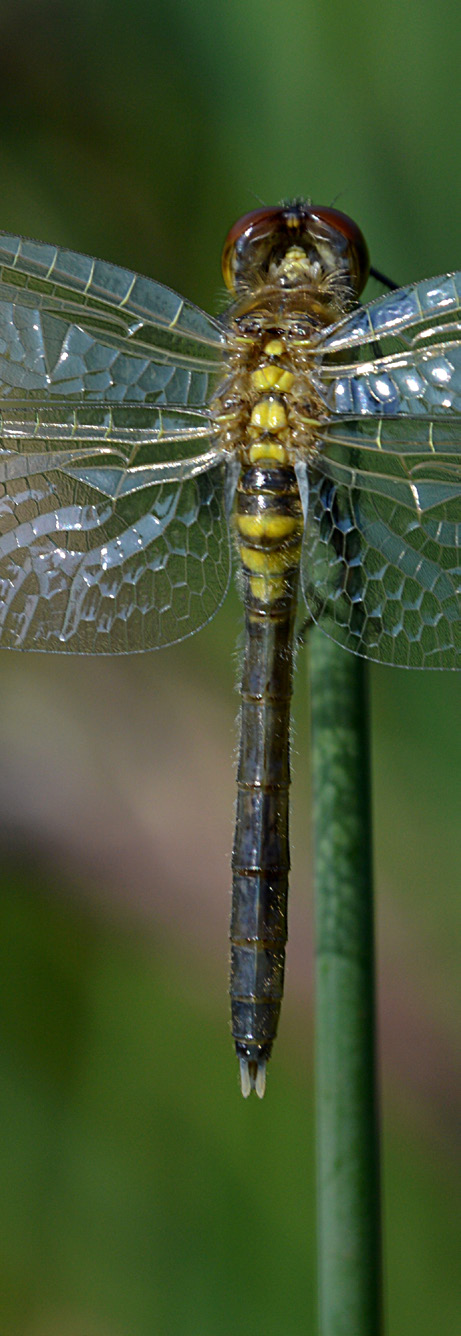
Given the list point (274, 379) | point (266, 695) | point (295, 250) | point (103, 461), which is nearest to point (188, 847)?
point (266, 695)

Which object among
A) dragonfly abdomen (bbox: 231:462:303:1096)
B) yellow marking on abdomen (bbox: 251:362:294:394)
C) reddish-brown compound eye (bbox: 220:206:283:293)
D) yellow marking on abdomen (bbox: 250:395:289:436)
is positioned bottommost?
dragonfly abdomen (bbox: 231:462:303:1096)

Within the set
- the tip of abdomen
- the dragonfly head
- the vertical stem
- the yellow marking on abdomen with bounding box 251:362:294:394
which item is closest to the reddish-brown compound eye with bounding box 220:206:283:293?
the dragonfly head

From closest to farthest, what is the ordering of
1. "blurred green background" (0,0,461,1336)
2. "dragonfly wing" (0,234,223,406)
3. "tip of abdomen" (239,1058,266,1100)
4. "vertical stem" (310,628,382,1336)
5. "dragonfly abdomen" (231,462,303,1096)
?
"vertical stem" (310,628,382,1336)
"tip of abdomen" (239,1058,266,1100)
"dragonfly abdomen" (231,462,303,1096)
"dragonfly wing" (0,234,223,406)
"blurred green background" (0,0,461,1336)

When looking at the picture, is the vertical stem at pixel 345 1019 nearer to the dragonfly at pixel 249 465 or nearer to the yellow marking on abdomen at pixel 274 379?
the dragonfly at pixel 249 465

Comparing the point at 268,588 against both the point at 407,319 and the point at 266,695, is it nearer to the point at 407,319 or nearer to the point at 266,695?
the point at 266,695

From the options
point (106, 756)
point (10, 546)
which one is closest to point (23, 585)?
point (10, 546)

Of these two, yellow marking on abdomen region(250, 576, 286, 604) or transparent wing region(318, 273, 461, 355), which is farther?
yellow marking on abdomen region(250, 576, 286, 604)

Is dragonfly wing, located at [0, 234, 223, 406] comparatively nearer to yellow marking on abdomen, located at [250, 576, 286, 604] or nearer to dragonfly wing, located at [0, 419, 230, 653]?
dragonfly wing, located at [0, 419, 230, 653]
